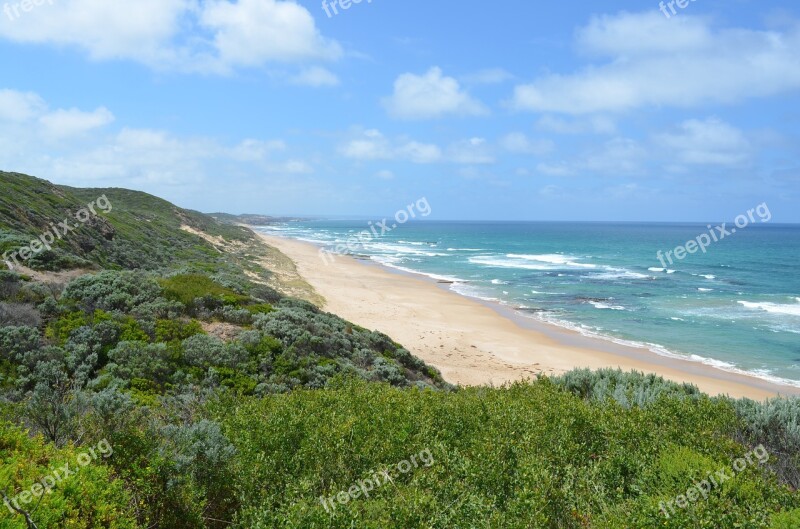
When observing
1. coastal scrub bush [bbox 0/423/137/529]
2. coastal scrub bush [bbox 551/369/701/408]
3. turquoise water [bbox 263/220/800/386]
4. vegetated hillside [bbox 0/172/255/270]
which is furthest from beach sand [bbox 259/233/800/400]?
A: vegetated hillside [bbox 0/172/255/270]

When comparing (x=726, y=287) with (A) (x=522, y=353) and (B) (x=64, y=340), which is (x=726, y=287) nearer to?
(A) (x=522, y=353)

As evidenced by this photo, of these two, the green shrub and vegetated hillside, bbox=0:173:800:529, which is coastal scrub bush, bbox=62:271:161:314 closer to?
vegetated hillside, bbox=0:173:800:529

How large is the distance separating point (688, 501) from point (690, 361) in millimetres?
21562

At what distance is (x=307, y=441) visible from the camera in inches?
278

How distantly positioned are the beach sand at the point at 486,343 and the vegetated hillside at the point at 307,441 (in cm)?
558

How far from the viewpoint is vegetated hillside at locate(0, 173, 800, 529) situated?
5301 millimetres

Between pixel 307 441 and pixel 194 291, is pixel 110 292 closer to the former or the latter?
pixel 194 291

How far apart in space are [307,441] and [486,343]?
2026 cm

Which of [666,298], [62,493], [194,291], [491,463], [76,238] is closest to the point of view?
[62,493]

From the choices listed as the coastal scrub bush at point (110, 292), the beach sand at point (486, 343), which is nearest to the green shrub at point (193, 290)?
the coastal scrub bush at point (110, 292)

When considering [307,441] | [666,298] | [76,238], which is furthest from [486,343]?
[666,298]

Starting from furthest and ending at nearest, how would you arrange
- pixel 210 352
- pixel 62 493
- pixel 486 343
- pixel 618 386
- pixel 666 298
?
pixel 666 298 < pixel 486 343 < pixel 618 386 < pixel 210 352 < pixel 62 493

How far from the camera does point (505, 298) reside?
4009 centimetres

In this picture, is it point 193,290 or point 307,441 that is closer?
point 307,441
